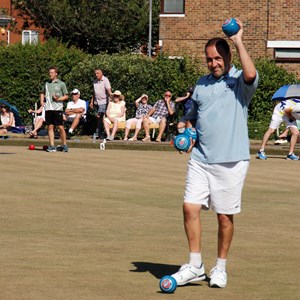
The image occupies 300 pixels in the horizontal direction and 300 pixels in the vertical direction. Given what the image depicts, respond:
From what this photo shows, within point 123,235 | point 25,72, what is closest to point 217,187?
point 123,235

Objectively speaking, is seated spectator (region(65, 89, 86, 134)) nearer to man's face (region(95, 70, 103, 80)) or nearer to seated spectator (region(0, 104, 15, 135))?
man's face (region(95, 70, 103, 80))

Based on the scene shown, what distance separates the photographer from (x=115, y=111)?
28438mm

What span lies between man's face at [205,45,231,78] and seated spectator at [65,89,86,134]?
20376 mm

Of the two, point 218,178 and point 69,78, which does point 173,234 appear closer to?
point 218,178

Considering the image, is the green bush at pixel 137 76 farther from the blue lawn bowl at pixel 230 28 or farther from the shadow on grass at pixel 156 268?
the blue lawn bowl at pixel 230 28

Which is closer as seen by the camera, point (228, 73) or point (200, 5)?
point (228, 73)

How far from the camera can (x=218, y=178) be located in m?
8.29

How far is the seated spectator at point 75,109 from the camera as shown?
1128 inches

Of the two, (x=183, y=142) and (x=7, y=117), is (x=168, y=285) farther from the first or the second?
(x=7, y=117)

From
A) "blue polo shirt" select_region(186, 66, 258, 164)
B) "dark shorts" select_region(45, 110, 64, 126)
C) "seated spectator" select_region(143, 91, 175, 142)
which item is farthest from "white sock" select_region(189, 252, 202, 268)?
"seated spectator" select_region(143, 91, 175, 142)

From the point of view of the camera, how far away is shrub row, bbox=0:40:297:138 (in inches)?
1217

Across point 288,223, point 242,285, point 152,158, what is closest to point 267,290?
point 242,285

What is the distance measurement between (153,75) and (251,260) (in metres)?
21.8

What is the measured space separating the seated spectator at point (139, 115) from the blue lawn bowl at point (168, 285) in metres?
20.0
